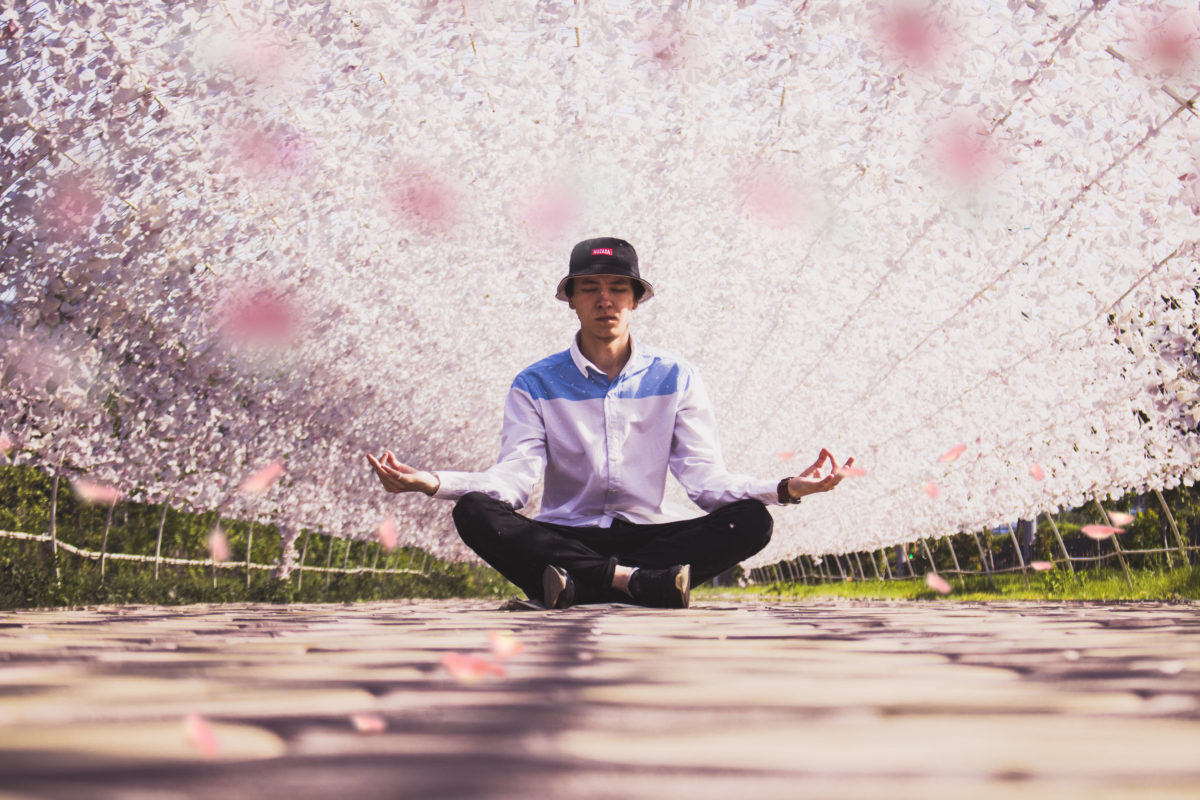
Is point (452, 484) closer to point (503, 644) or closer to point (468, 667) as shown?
point (503, 644)

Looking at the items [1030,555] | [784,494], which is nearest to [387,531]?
[1030,555]

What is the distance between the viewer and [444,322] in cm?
1044

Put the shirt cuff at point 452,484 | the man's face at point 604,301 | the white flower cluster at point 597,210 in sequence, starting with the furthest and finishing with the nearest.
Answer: the white flower cluster at point 597,210
the man's face at point 604,301
the shirt cuff at point 452,484

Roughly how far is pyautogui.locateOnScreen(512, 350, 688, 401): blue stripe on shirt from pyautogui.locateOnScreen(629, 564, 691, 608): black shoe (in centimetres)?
93

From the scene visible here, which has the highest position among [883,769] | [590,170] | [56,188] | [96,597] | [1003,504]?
[590,170]

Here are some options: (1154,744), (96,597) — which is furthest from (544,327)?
(1154,744)

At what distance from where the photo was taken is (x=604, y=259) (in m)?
5.14

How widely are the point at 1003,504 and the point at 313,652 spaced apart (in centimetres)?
1030

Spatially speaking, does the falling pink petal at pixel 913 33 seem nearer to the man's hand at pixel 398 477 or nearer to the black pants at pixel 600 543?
the black pants at pixel 600 543

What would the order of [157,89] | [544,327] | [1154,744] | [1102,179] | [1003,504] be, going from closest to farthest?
1. [1154,744]
2. [157,89]
3. [1102,179]
4. [544,327]
5. [1003,504]

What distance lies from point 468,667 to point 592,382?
319 centimetres

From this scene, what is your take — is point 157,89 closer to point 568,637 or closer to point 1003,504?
point 568,637

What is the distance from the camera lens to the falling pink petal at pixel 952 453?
11484mm

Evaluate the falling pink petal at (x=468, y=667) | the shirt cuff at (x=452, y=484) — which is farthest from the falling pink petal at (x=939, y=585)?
the falling pink petal at (x=468, y=667)
